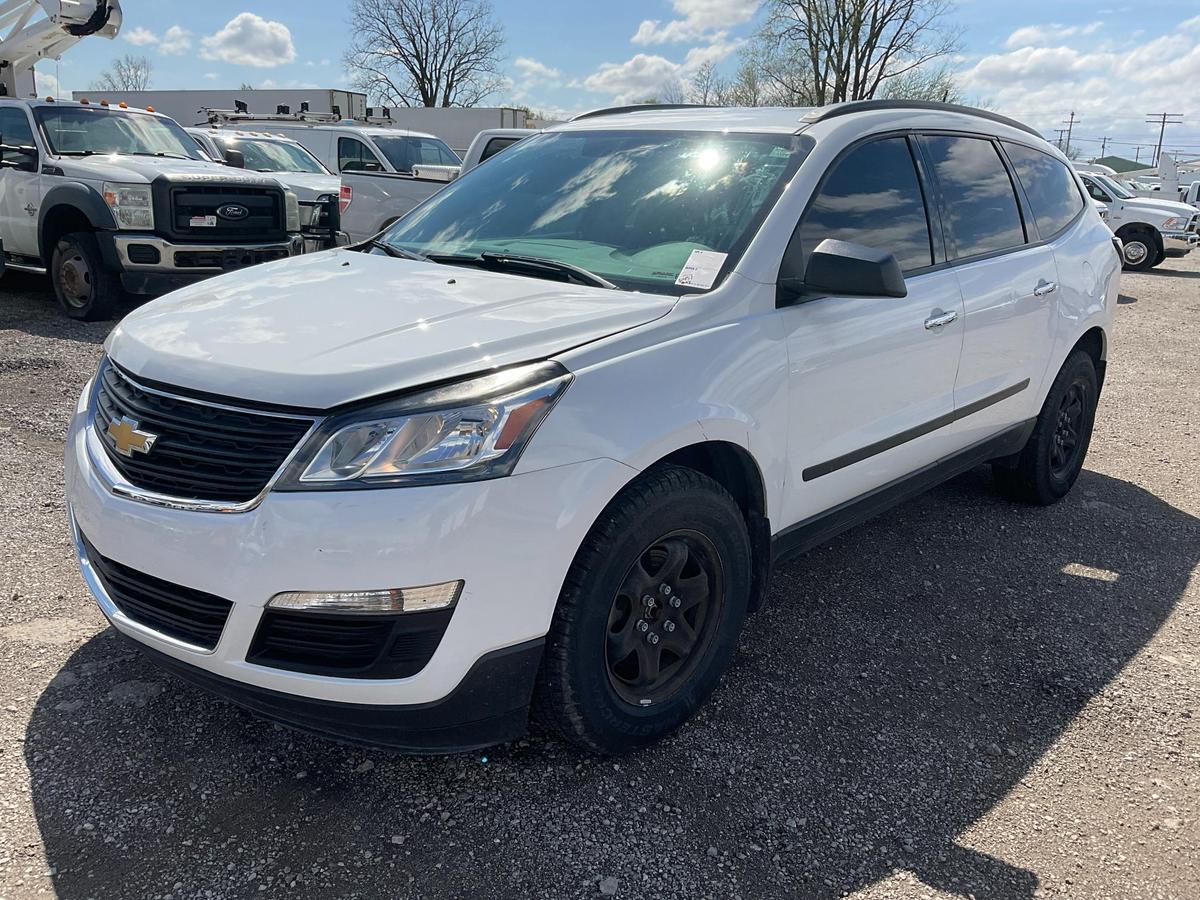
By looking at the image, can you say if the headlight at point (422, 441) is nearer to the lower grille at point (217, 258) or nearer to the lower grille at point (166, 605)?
the lower grille at point (166, 605)

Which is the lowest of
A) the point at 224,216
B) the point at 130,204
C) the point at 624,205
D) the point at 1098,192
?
the point at 224,216

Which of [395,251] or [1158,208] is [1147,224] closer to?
[1158,208]

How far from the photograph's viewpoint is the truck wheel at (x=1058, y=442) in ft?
15.3

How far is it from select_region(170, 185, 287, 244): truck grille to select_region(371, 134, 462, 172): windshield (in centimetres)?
399

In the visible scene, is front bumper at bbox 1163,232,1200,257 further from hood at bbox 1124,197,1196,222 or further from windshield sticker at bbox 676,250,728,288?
windshield sticker at bbox 676,250,728,288

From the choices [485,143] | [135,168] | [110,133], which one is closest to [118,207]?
[135,168]

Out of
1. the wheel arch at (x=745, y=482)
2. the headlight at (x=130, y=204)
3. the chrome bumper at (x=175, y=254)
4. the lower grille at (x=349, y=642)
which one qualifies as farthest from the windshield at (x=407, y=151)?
the lower grille at (x=349, y=642)

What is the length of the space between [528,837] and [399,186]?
10.2 meters

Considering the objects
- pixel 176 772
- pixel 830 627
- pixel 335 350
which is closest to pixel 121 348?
pixel 335 350

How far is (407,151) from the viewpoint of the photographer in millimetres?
13477

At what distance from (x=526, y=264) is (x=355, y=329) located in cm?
76

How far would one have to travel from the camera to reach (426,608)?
84.1 inches

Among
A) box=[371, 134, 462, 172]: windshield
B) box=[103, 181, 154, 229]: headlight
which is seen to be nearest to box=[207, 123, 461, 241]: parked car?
box=[371, 134, 462, 172]: windshield

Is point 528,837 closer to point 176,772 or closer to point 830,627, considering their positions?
point 176,772
